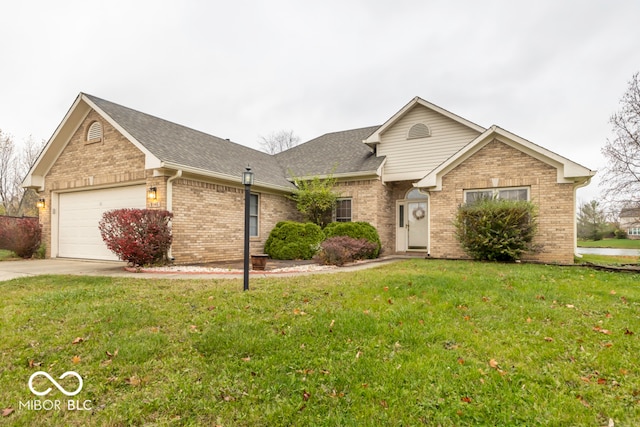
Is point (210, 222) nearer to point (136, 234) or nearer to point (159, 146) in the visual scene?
point (136, 234)

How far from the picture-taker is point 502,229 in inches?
385

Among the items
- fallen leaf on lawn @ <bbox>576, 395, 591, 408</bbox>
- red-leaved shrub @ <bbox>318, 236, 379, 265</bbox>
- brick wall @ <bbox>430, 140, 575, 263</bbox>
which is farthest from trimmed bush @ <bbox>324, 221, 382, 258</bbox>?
fallen leaf on lawn @ <bbox>576, 395, 591, 408</bbox>

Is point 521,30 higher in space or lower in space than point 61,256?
higher

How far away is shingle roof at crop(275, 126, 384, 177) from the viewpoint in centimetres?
1413

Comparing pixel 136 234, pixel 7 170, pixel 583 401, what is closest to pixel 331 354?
pixel 583 401

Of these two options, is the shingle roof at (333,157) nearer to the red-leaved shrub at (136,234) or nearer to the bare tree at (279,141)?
the red-leaved shrub at (136,234)

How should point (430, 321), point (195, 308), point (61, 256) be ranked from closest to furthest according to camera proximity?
point (430, 321)
point (195, 308)
point (61, 256)

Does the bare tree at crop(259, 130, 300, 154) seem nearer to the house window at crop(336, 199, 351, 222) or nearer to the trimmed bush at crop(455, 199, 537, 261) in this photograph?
the house window at crop(336, 199, 351, 222)

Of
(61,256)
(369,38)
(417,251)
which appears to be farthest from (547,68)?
(61,256)

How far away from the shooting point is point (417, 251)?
14148mm

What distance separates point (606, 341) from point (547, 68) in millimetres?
15699

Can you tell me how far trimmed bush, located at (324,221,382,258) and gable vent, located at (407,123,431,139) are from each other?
444cm

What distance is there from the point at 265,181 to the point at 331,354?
10.4 metres

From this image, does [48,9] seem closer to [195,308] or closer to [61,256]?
[61,256]
